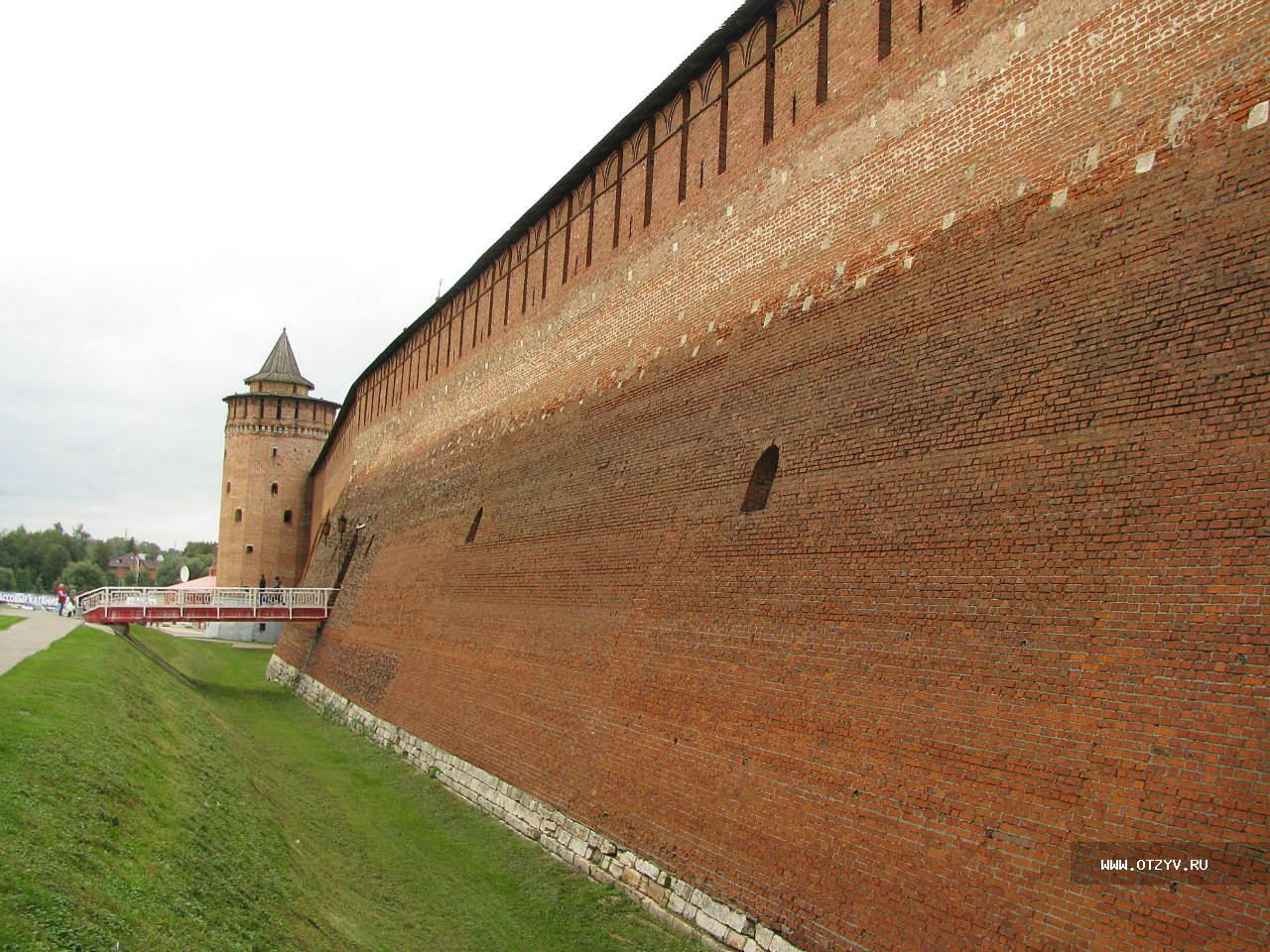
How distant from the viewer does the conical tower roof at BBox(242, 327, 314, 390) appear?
136 ft

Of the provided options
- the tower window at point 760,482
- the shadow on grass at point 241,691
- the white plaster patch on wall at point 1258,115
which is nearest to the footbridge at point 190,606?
the shadow on grass at point 241,691

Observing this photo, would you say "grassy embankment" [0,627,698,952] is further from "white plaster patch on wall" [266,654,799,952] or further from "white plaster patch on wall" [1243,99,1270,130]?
"white plaster patch on wall" [1243,99,1270,130]

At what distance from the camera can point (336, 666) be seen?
842 inches

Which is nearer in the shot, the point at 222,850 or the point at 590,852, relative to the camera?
the point at 222,850

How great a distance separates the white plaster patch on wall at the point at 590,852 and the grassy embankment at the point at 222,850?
0.52ft

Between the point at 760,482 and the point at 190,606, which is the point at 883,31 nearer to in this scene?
the point at 760,482

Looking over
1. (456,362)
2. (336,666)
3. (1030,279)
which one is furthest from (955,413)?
(336,666)

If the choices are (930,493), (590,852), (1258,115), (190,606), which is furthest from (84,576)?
(1258,115)

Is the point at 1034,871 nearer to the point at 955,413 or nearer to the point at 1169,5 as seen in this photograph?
the point at 955,413

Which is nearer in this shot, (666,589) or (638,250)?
(666,589)

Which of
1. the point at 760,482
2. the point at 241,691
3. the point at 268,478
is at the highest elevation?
the point at 268,478

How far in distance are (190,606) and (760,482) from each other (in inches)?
711

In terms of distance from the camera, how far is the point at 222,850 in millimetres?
8047

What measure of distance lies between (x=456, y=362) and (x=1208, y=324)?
15.7 m
